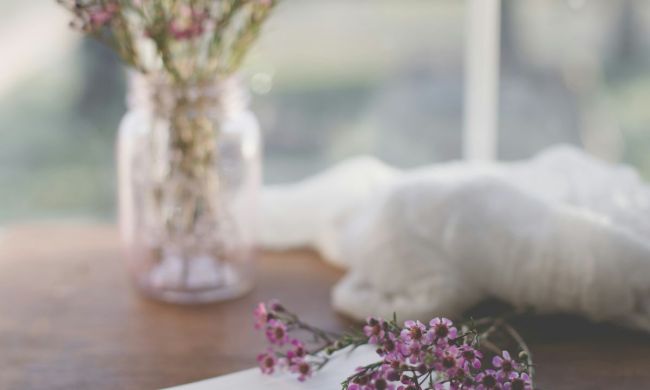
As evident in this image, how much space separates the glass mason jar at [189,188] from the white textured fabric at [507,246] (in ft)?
0.47

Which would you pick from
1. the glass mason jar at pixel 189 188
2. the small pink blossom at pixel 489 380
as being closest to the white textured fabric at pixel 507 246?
the glass mason jar at pixel 189 188

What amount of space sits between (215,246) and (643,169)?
0.68m

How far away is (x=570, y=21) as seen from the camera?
1308mm

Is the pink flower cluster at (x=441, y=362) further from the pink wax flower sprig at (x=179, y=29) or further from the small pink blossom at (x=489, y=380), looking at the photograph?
the pink wax flower sprig at (x=179, y=29)

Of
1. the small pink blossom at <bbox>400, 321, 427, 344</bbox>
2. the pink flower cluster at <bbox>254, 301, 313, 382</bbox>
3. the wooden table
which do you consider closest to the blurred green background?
the wooden table

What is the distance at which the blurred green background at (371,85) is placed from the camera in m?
1.32

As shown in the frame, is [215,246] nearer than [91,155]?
Yes

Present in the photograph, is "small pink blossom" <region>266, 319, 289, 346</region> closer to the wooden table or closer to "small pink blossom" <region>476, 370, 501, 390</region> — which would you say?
the wooden table

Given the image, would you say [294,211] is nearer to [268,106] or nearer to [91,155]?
[268,106]

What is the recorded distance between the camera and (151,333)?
0.97m

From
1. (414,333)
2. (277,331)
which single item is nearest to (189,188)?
(277,331)

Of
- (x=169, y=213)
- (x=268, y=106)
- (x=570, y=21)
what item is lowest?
(x=169, y=213)

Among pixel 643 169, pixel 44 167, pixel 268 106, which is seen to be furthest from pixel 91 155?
pixel 643 169

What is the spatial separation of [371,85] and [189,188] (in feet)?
1.52
